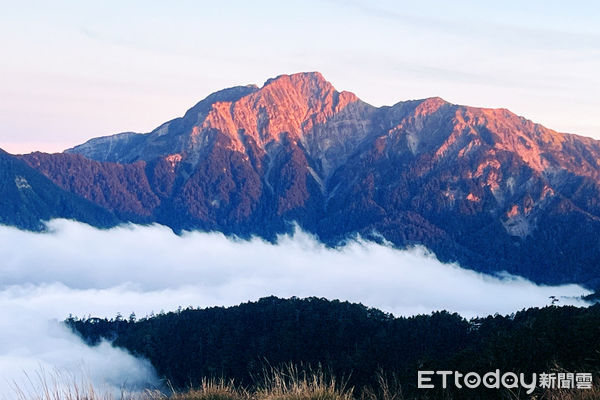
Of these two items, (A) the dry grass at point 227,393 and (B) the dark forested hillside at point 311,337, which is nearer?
(A) the dry grass at point 227,393

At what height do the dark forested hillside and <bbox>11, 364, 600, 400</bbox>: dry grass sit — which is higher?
<bbox>11, 364, 600, 400</bbox>: dry grass

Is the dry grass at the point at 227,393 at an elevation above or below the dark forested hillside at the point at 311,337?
above

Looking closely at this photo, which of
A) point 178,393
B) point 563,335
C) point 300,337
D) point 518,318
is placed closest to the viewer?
point 178,393

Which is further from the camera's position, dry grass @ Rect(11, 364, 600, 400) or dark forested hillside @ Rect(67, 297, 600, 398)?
dark forested hillside @ Rect(67, 297, 600, 398)

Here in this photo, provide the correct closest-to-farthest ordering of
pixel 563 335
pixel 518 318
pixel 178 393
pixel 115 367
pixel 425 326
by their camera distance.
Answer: pixel 178 393 < pixel 563 335 < pixel 518 318 < pixel 425 326 < pixel 115 367

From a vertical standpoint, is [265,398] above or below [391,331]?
above

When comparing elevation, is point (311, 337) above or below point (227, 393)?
below

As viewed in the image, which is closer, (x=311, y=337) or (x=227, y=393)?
(x=227, y=393)

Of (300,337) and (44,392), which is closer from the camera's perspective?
(44,392)

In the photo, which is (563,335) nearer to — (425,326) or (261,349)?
(425,326)

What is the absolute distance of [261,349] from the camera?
162 meters

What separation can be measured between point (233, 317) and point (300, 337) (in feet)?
92.1

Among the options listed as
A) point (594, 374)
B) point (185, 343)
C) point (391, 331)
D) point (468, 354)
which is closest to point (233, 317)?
point (185, 343)

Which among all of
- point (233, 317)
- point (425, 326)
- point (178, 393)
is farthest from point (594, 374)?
point (233, 317)
